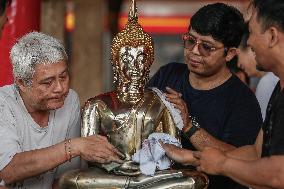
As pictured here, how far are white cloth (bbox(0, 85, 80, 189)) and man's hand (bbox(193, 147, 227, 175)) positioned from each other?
796 millimetres

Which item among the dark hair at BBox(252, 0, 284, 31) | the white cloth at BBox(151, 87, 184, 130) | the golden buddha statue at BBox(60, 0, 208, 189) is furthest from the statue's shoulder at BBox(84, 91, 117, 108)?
the dark hair at BBox(252, 0, 284, 31)

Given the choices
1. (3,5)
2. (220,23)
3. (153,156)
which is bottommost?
(153,156)

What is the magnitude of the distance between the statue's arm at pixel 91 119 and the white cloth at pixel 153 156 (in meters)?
0.26

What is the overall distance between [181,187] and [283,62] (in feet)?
2.51

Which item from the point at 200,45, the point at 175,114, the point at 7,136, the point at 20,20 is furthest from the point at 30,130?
the point at 20,20

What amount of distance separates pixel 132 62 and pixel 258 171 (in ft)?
3.07

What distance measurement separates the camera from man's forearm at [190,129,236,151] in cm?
351

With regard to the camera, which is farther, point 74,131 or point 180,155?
point 74,131

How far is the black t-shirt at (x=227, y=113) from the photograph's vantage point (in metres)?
3.64

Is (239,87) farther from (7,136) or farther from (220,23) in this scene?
(7,136)

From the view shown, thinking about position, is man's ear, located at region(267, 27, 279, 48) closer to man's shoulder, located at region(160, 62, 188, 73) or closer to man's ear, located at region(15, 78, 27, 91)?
man's shoulder, located at region(160, 62, 188, 73)

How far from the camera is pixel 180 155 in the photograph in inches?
130

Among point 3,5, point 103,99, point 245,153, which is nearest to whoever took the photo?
point 245,153

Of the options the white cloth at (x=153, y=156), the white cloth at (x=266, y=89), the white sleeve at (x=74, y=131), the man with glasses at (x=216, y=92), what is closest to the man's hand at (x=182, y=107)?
the man with glasses at (x=216, y=92)
